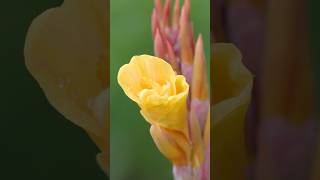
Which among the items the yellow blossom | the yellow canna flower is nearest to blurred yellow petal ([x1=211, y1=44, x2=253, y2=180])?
the yellow blossom

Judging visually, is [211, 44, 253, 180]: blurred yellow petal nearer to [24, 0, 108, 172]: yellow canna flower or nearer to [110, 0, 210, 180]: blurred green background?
[110, 0, 210, 180]: blurred green background

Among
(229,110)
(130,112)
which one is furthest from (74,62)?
(229,110)

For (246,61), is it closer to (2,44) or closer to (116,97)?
(116,97)

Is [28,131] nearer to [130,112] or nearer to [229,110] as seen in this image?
[130,112]

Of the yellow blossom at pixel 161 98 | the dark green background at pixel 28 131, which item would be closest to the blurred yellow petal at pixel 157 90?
the yellow blossom at pixel 161 98

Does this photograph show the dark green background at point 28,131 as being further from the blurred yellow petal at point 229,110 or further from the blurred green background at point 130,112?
the blurred yellow petal at point 229,110

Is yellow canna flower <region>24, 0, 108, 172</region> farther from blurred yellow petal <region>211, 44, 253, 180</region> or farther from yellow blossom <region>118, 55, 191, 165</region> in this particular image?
blurred yellow petal <region>211, 44, 253, 180</region>
